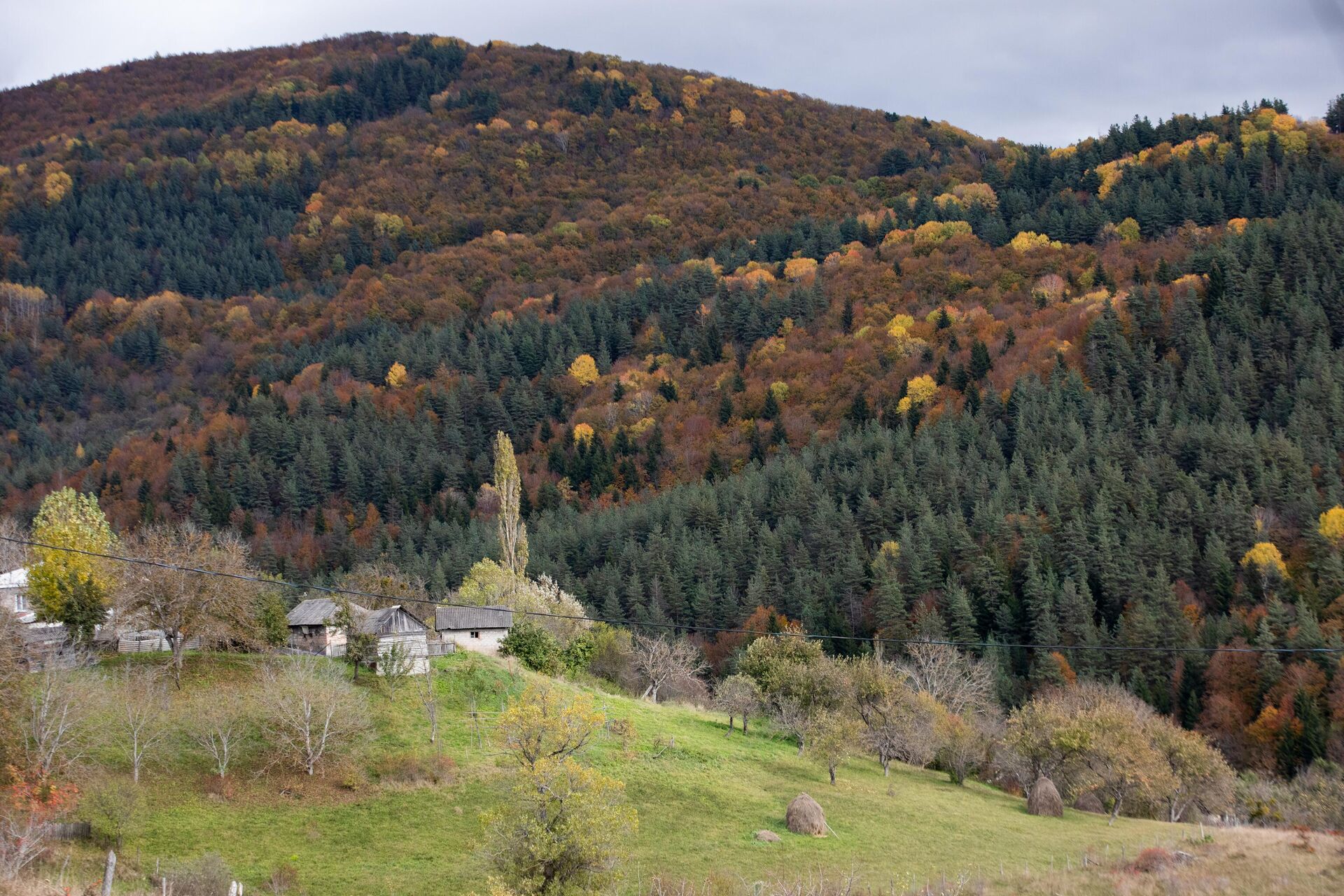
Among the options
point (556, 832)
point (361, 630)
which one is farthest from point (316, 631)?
point (556, 832)

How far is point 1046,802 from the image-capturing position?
54.1m

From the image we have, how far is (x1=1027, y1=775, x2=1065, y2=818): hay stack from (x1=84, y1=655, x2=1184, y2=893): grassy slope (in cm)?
72

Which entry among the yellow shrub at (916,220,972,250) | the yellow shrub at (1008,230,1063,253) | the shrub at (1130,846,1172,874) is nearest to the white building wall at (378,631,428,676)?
the shrub at (1130,846,1172,874)

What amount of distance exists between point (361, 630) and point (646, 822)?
20150mm

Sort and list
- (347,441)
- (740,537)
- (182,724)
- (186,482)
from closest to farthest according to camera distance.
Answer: (182,724) → (740,537) → (186,482) → (347,441)

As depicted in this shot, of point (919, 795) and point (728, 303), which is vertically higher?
point (728, 303)

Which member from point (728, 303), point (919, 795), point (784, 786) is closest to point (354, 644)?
point (784, 786)

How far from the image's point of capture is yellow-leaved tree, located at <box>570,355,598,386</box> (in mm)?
173250

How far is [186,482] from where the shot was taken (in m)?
147

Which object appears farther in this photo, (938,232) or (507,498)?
(938,232)

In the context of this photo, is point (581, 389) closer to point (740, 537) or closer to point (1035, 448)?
point (740, 537)

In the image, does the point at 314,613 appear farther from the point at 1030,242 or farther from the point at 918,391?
the point at 1030,242

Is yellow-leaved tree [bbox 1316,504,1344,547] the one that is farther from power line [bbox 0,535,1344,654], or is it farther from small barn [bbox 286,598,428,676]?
small barn [bbox 286,598,428,676]

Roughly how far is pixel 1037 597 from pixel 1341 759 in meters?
26.0
